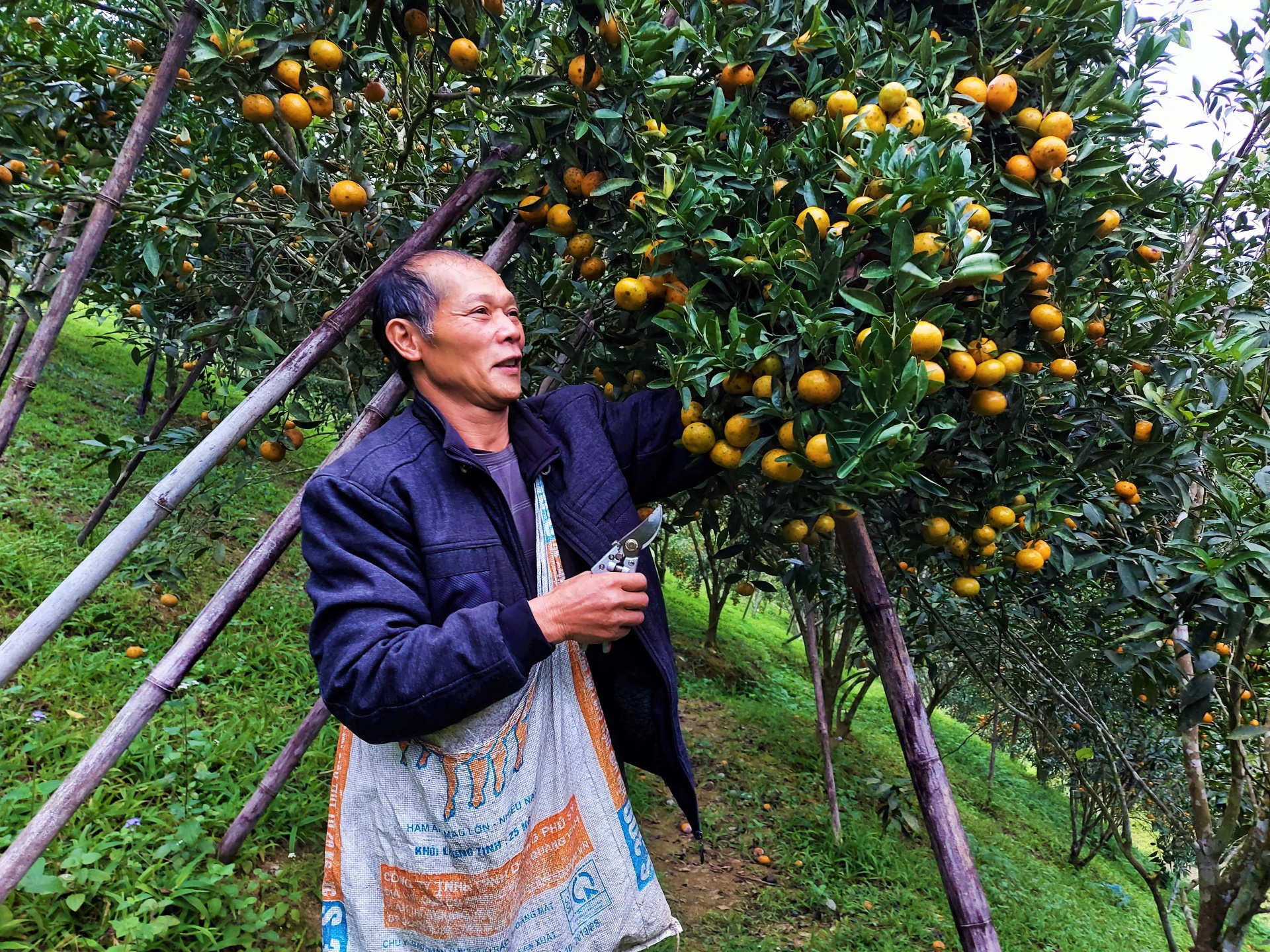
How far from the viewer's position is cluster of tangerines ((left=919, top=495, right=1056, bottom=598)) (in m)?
1.76

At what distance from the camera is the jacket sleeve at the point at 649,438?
1.60 metres

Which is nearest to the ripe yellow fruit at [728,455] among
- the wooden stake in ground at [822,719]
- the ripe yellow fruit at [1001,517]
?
the ripe yellow fruit at [1001,517]

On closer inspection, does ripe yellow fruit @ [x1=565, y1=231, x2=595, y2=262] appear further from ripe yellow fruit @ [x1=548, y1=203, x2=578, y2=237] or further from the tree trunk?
the tree trunk

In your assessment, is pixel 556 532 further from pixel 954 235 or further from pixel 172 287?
pixel 172 287

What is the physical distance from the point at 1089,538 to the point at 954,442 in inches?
17.3

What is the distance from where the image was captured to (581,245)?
1743mm

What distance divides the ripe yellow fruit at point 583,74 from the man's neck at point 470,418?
679mm

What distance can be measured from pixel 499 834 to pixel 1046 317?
1509 millimetres

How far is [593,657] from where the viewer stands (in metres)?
1.55

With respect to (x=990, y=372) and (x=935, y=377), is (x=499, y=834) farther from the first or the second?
(x=990, y=372)

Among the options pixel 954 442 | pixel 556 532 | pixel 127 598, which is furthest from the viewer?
pixel 127 598

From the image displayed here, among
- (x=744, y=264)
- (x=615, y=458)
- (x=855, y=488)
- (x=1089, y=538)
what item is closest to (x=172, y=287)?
(x=615, y=458)

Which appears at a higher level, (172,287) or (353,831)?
(172,287)

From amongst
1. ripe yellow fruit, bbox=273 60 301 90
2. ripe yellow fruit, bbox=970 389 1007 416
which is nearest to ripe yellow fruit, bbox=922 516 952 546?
ripe yellow fruit, bbox=970 389 1007 416
